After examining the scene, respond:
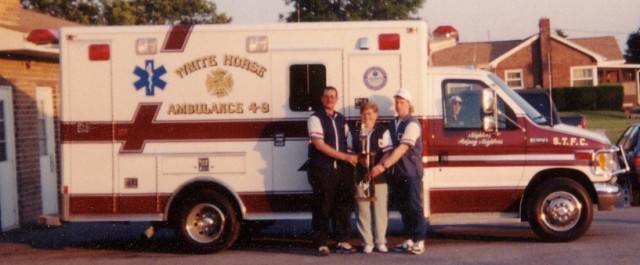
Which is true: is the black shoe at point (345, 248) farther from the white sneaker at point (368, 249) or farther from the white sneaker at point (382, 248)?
the white sneaker at point (382, 248)

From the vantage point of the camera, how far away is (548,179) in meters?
11.7

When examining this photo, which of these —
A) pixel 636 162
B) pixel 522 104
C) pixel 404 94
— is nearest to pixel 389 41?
pixel 404 94

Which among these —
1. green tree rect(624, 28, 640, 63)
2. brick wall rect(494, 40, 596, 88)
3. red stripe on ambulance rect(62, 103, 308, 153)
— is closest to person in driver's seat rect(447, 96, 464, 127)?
red stripe on ambulance rect(62, 103, 308, 153)

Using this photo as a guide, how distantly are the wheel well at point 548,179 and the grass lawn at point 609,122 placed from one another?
2274 centimetres

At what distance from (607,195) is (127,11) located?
4459cm

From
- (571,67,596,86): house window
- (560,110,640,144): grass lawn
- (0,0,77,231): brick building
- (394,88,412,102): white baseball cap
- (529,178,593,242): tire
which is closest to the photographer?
(394,88,412,102): white baseball cap

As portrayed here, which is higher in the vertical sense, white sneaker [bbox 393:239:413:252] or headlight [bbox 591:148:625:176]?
headlight [bbox 591:148:625:176]

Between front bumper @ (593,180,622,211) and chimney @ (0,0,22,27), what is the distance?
8.78 meters

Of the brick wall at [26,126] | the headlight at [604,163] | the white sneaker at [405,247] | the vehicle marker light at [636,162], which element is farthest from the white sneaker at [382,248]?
the brick wall at [26,126]

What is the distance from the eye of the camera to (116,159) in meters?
11.6

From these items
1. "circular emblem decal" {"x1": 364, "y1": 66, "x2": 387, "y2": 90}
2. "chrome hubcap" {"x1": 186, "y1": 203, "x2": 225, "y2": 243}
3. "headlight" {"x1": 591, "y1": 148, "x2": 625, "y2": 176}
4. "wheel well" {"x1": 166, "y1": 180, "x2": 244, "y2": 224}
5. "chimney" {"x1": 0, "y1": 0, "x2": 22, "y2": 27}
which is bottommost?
"chrome hubcap" {"x1": 186, "y1": 203, "x2": 225, "y2": 243}

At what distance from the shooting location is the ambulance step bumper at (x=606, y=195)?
11492 millimetres

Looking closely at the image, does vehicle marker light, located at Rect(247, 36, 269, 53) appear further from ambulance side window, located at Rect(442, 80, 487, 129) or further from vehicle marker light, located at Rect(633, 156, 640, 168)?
vehicle marker light, located at Rect(633, 156, 640, 168)

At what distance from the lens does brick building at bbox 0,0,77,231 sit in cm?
1471
